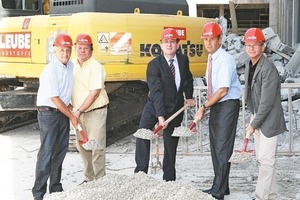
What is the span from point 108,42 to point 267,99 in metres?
2.99

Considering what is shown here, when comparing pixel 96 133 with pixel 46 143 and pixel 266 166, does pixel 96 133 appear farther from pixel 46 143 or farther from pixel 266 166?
pixel 266 166

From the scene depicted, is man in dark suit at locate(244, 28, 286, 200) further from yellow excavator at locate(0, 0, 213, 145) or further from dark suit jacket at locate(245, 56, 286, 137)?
yellow excavator at locate(0, 0, 213, 145)

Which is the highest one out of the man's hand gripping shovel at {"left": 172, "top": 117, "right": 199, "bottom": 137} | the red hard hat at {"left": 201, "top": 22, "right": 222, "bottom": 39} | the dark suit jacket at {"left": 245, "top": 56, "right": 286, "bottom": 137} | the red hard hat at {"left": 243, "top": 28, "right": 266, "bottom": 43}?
the red hard hat at {"left": 201, "top": 22, "right": 222, "bottom": 39}

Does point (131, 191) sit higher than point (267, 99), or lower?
lower

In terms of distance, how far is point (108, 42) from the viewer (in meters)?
7.14

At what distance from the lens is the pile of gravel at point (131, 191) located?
4.59m

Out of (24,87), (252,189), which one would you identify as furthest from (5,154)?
(252,189)

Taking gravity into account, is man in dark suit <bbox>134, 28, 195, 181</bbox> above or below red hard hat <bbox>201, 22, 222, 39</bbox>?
below

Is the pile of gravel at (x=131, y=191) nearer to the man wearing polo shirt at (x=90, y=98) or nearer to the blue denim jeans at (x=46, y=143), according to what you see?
the blue denim jeans at (x=46, y=143)

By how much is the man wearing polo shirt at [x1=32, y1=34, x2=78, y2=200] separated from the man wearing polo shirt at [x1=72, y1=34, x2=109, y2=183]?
0.24 metres

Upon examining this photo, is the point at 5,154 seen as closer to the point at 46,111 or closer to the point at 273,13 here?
the point at 46,111

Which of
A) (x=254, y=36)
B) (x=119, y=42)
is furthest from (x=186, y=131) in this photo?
(x=119, y=42)

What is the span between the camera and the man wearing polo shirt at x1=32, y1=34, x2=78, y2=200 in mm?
5199

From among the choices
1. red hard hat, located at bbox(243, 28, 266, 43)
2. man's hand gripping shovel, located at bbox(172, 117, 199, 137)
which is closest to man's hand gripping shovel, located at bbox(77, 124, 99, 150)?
man's hand gripping shovel, located at bbox(172, 117, 199, 137)
